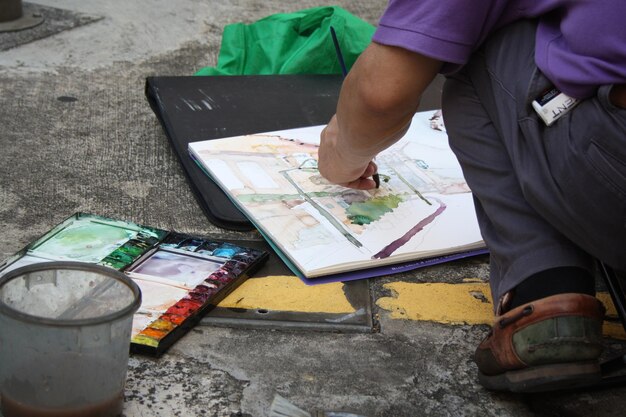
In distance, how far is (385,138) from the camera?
1.83 m

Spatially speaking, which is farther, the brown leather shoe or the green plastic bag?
the green plastic bag

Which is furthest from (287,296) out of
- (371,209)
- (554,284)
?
(554,284)

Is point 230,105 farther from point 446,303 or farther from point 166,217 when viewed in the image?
point 446,303

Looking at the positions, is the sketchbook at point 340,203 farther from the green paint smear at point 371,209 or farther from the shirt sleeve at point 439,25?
the shirt sleeve at point 439,25

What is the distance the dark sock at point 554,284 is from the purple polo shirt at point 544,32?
0.32 m

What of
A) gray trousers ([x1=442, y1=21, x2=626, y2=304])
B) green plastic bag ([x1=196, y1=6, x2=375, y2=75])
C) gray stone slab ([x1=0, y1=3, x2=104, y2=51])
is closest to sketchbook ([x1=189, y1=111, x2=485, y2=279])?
gray trousers ([x1=442, y1=21, x2=626, y2=304])

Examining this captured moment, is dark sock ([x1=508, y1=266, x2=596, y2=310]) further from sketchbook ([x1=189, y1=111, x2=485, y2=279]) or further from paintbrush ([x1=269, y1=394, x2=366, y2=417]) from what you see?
sketchbook ([x1=189, y1=111, x2=485, y2=279])

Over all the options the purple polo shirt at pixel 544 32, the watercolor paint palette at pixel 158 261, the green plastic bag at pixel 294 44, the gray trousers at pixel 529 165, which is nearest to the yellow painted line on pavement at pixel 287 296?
the watercolor paint palette at pixel 158 261

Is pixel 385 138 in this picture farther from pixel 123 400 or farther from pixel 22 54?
pixel 22 54

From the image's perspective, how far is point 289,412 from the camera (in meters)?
→ 1.54

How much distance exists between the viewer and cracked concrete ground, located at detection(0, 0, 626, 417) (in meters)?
1.62

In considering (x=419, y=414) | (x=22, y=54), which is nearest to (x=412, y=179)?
(x=419, y=414)

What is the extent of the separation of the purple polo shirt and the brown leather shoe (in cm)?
37

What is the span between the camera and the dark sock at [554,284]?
1.54 metres
